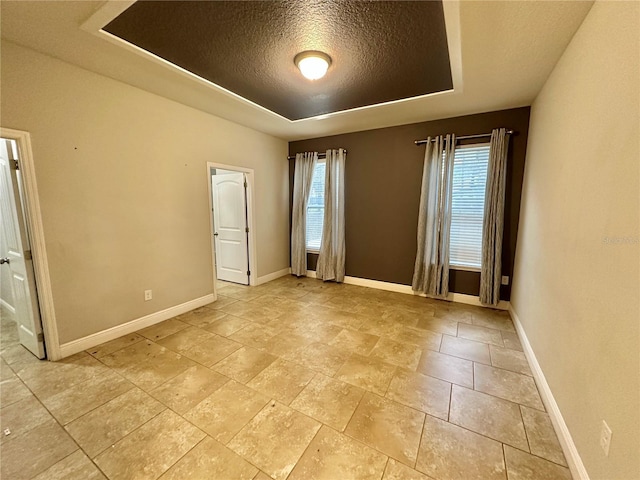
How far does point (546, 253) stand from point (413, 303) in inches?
75.7

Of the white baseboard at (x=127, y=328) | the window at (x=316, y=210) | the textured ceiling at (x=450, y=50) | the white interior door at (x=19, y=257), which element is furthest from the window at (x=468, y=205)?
the white interior door at (x=19, y=257)

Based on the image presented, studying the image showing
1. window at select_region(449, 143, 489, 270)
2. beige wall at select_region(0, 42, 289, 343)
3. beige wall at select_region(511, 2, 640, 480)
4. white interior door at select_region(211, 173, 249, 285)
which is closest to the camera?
beige wall at select_region(511, 2, 640, 480)

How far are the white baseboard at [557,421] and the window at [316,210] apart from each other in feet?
11.2

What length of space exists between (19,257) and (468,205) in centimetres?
499

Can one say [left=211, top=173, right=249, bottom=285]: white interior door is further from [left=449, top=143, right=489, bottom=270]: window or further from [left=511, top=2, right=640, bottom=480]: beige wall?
[left=511, top=2, right=640, bottom=480]: beige wall

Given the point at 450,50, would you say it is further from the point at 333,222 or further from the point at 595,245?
the point at 333,222

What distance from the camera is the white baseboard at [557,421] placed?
4.47 feet

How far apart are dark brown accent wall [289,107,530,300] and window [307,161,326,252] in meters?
0.45

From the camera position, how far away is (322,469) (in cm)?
143

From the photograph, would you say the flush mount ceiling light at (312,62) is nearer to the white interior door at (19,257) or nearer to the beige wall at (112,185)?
the beige wall at (112,185)

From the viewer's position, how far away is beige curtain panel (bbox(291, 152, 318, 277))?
15.9 feet

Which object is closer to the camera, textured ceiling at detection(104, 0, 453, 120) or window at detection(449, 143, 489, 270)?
textured ceiling at detection(104, 0, 453, 120)

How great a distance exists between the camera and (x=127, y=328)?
2.88 meters

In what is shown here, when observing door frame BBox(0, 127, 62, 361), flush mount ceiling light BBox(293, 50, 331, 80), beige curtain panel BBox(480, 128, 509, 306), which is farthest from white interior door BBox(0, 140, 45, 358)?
beige curtain panel BBox(480, 128, 509, 306)
